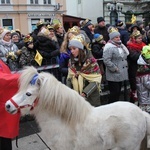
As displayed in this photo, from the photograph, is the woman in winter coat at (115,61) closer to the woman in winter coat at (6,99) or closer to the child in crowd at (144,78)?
the child in crowd at (144,78)

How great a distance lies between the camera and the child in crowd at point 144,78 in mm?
4754

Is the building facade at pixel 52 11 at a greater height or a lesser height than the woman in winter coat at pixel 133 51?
greater

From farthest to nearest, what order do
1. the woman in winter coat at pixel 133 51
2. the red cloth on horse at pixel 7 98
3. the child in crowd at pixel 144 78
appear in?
the woman in winter coat at pixel 133 51, the child in crowd at pixel 144 78, the red cloth on horse at pixel 7 98

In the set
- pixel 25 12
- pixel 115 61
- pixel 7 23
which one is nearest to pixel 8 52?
pixel 115 61

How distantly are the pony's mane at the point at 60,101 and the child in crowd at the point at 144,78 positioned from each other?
2.50 m

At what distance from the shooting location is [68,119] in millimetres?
2584

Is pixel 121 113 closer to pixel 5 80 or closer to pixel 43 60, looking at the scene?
pixel 5 80

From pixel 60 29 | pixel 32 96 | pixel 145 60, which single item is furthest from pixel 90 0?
pixel 32 96

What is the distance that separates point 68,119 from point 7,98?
918mm

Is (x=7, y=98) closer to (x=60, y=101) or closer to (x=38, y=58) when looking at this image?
(x=60, y=101)

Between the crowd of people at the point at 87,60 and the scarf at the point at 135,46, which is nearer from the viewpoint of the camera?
the crowd of people at the point at 87,60

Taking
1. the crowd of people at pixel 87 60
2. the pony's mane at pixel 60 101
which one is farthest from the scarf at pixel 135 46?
the pony's mane at pixel 60 101

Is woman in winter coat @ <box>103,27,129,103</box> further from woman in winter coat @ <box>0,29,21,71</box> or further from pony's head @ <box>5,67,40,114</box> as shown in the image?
Result: pony's head @ <box>5,67,40,114</box>

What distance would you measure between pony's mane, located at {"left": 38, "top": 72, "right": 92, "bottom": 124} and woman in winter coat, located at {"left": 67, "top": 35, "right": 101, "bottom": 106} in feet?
2.76
